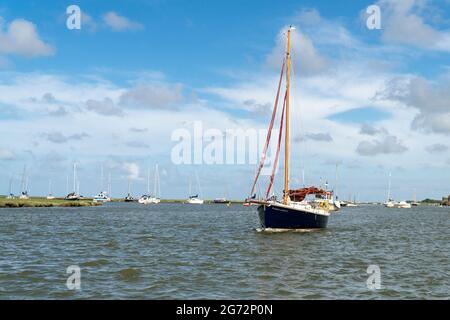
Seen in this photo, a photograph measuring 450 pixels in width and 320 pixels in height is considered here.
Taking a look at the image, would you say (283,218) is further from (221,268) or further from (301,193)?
(221,268)

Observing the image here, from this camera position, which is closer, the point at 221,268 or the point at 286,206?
the point at 221,268

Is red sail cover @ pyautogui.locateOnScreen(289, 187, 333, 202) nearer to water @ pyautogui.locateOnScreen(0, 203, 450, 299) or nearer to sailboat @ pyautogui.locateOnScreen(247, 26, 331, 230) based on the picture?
sailboat @ pyautogui.locateOnScreen(247, 26, 331, 230)

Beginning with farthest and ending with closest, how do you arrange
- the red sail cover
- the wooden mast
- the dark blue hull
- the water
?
the red sail cover
the wooden mast
the dark blue hull
the water

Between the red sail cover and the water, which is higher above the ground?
the red sail cover

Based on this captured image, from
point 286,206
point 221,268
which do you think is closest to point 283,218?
point 286,206

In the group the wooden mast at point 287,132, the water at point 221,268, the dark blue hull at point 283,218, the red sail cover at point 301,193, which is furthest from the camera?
the red sail cover at point 301,193

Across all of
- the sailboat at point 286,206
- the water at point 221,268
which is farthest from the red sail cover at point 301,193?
the water at point 221,268

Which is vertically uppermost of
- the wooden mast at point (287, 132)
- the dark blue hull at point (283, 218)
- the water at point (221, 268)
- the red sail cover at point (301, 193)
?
the wooden mast at point (287, 132)

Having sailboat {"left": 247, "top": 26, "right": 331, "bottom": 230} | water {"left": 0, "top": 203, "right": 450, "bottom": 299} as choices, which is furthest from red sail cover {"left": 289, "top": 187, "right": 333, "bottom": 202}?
water {"left": 0, "top": 203, "right": 450, "bottom": 299}

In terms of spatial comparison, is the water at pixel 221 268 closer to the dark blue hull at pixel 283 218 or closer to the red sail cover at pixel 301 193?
the dark blue hull at pixel 283 218

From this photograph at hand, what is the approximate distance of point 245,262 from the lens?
100 ft

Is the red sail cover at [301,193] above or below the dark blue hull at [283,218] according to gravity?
above
